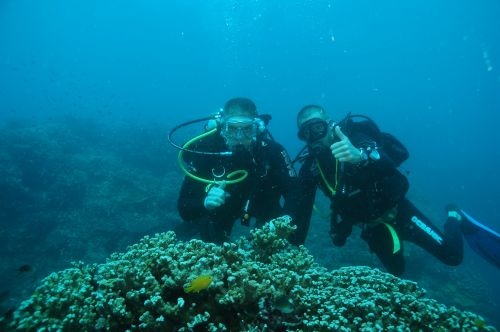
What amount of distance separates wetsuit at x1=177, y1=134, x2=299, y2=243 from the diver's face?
0.16 meters

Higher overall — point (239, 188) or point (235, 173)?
point (235, 173)

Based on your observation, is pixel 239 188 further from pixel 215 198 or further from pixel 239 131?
pixel 215 198

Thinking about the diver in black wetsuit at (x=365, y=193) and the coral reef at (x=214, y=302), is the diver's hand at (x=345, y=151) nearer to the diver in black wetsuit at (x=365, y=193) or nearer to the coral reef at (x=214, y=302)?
the diver in black wetsuit at (x=365, y=193)

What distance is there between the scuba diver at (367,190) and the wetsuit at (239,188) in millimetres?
416

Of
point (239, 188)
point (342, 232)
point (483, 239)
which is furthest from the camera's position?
point (483, 239)

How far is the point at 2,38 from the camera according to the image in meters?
190

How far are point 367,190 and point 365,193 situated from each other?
0.21 ft

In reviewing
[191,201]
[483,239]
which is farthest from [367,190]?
[483,239]

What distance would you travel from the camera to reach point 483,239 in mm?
6910

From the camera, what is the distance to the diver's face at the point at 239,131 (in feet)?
18.5

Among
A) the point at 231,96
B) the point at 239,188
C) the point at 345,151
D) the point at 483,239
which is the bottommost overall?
the point at 231,96

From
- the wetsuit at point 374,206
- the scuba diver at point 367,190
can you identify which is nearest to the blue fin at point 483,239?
the scuba diver at point 367,190

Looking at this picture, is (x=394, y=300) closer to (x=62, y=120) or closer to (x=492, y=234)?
(x=492, y=234)

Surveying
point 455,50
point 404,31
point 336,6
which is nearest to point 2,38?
point 336,6
